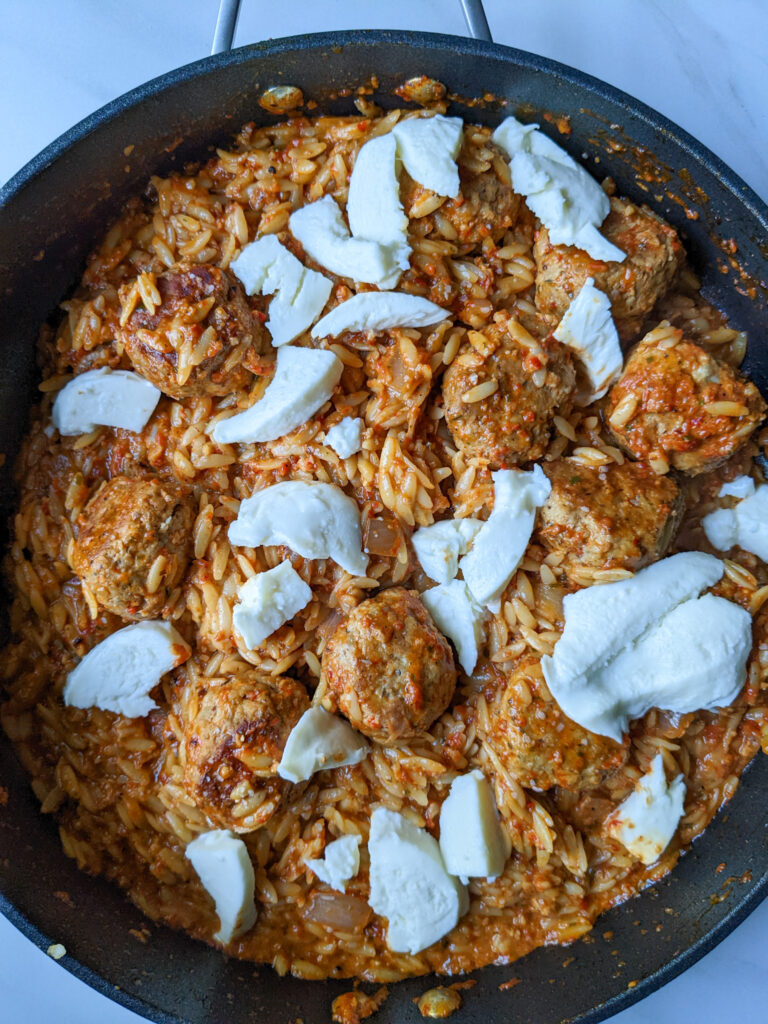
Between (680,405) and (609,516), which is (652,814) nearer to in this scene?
(609,516)

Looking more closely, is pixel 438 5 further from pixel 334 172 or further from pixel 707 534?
pixel 707 534

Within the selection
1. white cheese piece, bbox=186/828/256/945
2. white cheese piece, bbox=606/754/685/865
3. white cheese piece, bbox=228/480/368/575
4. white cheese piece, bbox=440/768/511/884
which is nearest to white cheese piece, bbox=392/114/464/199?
white cheese piece, bbox=228/480/368/575

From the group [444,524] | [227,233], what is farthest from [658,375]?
[227,233]

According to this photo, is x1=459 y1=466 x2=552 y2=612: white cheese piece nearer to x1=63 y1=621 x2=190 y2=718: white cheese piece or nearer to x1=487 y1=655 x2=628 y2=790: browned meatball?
x1=487 y1=655 x2=628 y2=790: browned meatball

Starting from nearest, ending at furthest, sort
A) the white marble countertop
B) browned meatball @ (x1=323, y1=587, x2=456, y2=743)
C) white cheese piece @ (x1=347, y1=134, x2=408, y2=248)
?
browned meatball @ (x1=323, y1=587, x2=456, y2=743), white cheese piece @ (x1=347, y1=134, x2=408, y2=248), the white marble countertop

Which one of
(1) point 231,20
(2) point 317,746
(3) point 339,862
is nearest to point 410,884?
(3) point 339,862

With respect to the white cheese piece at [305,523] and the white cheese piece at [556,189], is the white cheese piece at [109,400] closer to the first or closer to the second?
the white cheese piece at [305,523]
